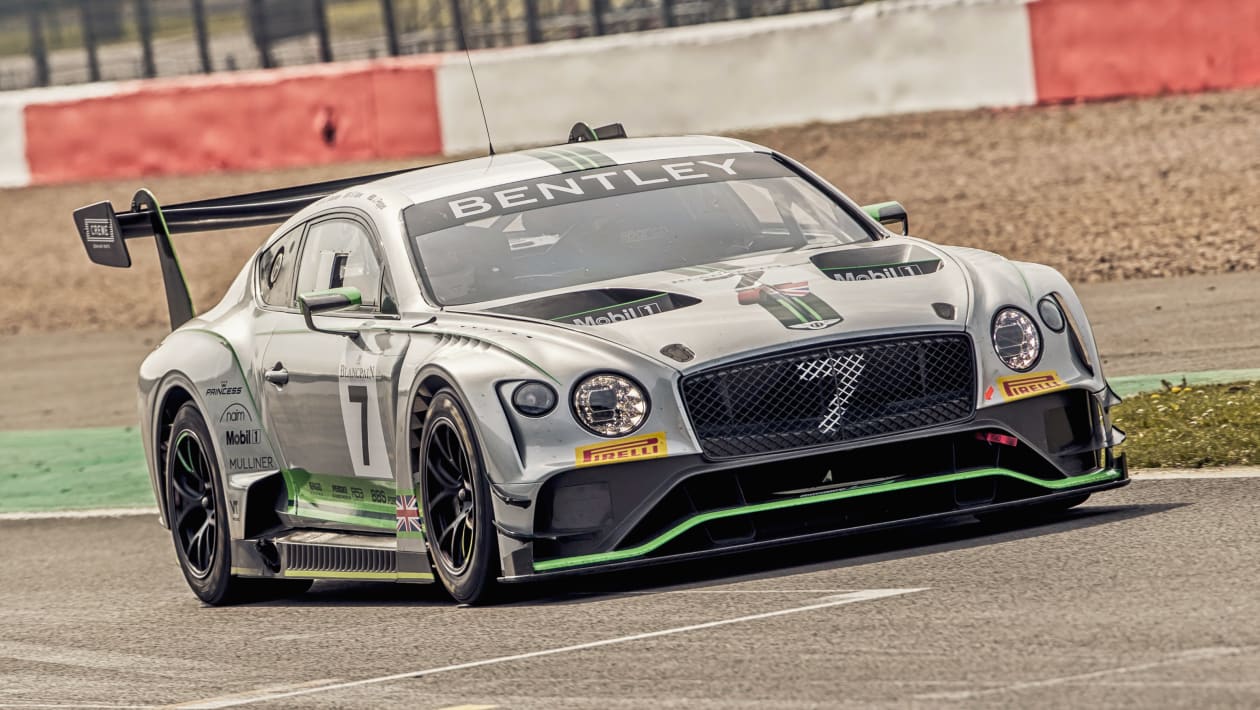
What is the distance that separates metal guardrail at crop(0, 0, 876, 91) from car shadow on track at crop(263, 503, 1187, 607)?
526 inches

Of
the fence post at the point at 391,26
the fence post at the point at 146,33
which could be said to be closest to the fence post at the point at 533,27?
the fence post at the point at 391,26

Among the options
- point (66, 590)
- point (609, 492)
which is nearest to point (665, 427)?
point (609, 492)

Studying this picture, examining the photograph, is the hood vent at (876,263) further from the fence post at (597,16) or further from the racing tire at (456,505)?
the fence post at (597,16)

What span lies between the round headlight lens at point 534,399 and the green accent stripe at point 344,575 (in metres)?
0.86

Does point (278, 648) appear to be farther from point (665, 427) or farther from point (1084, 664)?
point (1084, 664)

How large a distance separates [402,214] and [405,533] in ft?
4.14

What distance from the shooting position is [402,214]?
809 centimetres

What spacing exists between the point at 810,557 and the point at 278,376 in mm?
2111

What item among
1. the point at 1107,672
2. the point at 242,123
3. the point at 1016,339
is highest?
the point at 242,123

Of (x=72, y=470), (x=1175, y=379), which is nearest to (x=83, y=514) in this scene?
(x=72, y=470)

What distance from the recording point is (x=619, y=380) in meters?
6.75

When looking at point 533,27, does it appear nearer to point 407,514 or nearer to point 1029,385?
point 407,514

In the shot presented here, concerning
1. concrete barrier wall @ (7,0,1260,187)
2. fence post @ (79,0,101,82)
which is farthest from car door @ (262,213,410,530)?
fence post @ (79,0,101,82)

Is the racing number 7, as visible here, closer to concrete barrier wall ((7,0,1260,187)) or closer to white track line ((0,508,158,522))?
white track line ((0,508,158,522))
